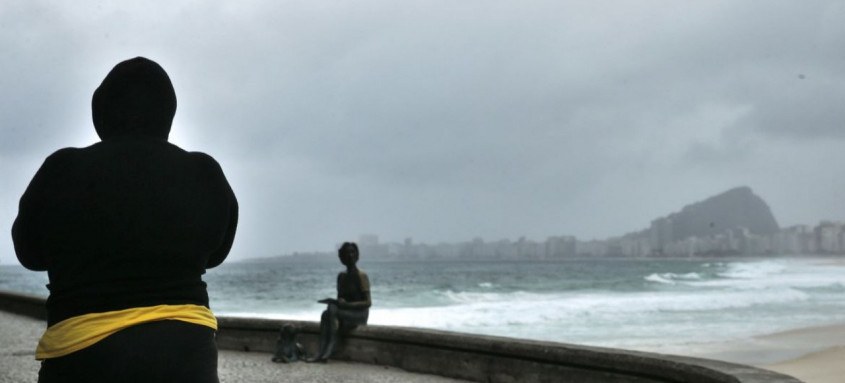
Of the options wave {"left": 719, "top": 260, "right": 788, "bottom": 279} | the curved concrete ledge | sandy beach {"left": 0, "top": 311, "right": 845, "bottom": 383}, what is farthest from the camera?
wave {"left": 719, "top": 260, "right": 788, "bottom": 279}

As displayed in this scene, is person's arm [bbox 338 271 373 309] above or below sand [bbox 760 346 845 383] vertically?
above

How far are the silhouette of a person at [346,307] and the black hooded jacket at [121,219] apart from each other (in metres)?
7.55

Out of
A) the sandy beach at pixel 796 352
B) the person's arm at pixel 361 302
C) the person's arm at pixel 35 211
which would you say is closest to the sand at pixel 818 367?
the sandy beach at pixel 796 352

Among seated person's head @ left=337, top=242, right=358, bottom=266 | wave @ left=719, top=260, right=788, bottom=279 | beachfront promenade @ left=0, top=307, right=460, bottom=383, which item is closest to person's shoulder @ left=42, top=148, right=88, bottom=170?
beachfront promenade @ left=0, top=307, right=460, bottom=383

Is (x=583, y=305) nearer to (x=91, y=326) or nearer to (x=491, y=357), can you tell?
(x=491, y=357)

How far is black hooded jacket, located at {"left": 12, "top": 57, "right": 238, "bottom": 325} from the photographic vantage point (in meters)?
2.33

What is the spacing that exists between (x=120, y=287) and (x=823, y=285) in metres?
68.2

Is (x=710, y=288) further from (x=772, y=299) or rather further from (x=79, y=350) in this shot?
(x=79, y=350)

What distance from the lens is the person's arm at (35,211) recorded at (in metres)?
2.37

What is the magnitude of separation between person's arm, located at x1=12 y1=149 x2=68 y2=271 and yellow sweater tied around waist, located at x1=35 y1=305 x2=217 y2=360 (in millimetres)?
173

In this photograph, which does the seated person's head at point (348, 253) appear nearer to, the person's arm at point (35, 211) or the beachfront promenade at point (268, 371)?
the beachfront promenade at point (268, 371)

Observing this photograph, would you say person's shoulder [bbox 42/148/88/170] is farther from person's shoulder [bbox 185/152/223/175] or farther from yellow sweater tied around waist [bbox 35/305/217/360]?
yellow sweater tied around waist [bbox 35/305/217/360]

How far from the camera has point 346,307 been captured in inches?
397

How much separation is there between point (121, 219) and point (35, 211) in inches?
8.2
